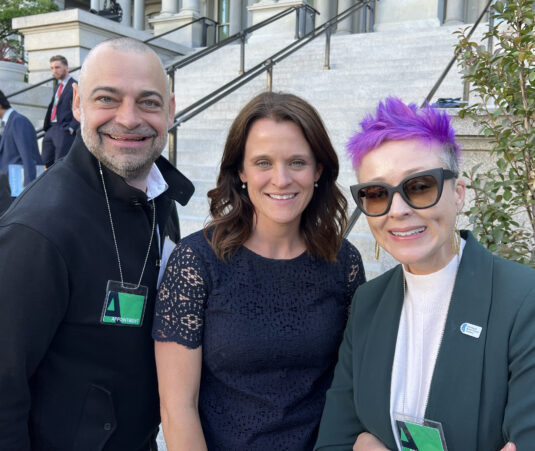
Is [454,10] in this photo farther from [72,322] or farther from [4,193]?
[72,322]

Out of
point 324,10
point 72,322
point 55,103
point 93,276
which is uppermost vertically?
point 324,10

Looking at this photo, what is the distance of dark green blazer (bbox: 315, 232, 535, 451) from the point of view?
1.35 m

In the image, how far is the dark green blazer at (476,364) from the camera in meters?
1.35

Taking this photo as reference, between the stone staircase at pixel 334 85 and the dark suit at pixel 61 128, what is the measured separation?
1648mm

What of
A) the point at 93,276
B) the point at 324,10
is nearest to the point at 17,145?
the point at 93,276

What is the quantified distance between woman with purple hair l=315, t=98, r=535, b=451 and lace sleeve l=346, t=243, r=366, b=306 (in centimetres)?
36

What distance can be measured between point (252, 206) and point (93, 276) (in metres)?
0.76

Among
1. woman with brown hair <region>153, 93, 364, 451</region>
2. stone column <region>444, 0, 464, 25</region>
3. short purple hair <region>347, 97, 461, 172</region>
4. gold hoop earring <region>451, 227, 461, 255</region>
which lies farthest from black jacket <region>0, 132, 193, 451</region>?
stone column <region>444, 0, 464, 25</region>

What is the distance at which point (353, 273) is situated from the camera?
2.19m

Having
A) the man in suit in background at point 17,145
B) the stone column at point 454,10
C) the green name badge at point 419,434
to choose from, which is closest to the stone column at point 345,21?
the stone column at point 454,10

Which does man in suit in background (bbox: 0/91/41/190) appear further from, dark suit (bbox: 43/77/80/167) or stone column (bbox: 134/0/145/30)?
stone column (bbox: 134/0/145/30)

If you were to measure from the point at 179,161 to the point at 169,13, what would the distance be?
13332mm

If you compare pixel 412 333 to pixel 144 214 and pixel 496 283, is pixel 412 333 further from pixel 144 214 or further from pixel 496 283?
pixel 144 214

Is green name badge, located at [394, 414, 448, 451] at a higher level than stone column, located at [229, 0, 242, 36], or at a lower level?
lower
